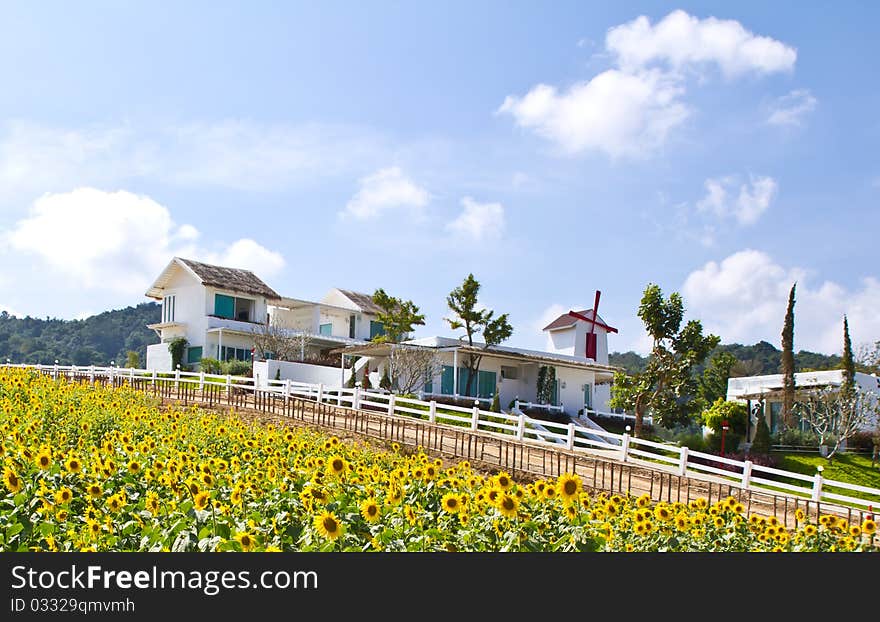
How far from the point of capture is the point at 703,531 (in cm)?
662

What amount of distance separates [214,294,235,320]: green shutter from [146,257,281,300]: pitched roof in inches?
20.6

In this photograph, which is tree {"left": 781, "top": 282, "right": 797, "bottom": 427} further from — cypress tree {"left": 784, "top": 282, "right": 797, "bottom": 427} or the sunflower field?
the sunflower field

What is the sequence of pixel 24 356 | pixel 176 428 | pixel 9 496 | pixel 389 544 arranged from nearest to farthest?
pixel 389 544 < pixel 9 496 < pixel 176 428 < pixel 24 356

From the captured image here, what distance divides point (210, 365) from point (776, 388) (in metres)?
24.1

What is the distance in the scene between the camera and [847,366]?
1276 inches

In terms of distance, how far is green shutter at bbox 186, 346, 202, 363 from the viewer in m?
40.5

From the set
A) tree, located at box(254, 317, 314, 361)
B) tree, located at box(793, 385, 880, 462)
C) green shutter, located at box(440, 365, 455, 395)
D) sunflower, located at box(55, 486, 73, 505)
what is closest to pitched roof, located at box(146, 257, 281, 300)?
tree, located at box(254, 317, 314, 361)

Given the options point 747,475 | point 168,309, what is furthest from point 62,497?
point 168,309

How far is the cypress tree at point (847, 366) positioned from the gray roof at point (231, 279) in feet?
87.6
